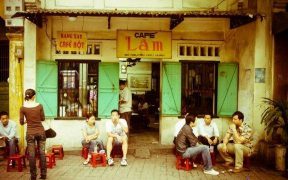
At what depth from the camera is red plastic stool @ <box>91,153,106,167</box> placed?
33.3ft

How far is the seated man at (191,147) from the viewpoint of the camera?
31.6ft

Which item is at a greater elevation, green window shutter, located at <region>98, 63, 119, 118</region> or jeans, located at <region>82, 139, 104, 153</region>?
green window shutter, located at <region>98, 63, 119, 118</region>

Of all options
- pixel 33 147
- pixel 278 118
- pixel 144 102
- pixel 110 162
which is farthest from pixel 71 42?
pixel 278 118

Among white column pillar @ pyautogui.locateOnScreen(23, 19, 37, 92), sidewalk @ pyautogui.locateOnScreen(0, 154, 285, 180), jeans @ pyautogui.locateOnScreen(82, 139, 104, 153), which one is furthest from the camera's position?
white column pillar @ pyautogui.locateOnScreen(23, 19, 37, 92)

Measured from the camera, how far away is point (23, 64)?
39.4ft

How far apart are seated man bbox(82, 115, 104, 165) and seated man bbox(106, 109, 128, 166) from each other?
419 millimetres

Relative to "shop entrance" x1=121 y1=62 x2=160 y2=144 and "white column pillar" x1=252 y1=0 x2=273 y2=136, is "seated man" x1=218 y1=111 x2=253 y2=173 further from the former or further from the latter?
"shop entrance" x1=121 y1=62 x2=160 y2=144

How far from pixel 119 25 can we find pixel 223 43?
3775 millimetres

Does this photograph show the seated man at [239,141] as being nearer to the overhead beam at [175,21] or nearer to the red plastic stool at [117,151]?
the red plastic stool at [117,151]

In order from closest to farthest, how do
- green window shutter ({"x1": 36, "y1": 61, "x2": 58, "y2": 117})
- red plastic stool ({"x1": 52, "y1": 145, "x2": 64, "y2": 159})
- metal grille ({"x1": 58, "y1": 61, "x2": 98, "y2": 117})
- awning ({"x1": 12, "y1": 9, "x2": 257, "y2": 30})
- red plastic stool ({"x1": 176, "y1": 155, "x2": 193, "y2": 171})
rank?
red plastic stool ({"x1": 176, "y1": 155, "x2": 193, "y2": 171}) < awning ({"x1": 12, "y1": 9, "x2": 257, "y2": 30}) < red plastic stool ({"x1": 52, "y1": 145, "x2": 64, "y2": 159}) < green window shutter ({"x1": 36, "y1": 61, "x2": 58, "y2": 117}) < metal grille ({"x1": 58, "y1": 61, "x2": 98, "y2": 117})

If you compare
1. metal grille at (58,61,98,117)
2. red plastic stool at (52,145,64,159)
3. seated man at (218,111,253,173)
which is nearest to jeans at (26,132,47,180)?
red plastic stool at (52,145,64,159)

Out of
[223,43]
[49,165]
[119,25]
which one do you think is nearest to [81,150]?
[49,165]

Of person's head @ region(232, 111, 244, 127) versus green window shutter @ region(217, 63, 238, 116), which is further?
green window shutter @ region(217, 63, 238, 116)

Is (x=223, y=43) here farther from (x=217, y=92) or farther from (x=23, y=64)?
(x=23, y=64)
